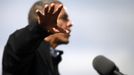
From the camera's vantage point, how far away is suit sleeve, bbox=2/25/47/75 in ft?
2.47

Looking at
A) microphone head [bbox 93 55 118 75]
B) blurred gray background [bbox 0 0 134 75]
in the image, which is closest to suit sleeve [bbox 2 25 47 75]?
microphone head [bbox 93 55 118 75]

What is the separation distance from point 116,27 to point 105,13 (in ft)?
0.36

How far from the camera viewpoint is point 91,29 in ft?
5.96

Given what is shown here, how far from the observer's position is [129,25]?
6.25 ft

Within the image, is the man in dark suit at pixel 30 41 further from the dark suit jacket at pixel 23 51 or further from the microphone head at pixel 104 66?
the microphone head at pixel 104 66

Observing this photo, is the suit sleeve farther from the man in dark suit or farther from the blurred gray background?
the blurred gray background

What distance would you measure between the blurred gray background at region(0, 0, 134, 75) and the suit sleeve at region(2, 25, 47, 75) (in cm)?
88

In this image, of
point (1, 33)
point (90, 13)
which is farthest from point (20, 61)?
point (90, 13)

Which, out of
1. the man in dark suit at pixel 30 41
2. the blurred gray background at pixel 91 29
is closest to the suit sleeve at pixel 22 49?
the man in dark suit at pixel 30 41

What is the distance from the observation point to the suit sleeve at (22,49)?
0.75 m

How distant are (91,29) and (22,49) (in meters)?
1.09

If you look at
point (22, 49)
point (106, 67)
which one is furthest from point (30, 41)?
point (106, 67)

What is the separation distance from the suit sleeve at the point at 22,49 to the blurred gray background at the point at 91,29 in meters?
0.88

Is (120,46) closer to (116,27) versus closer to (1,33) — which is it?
(116,27)
